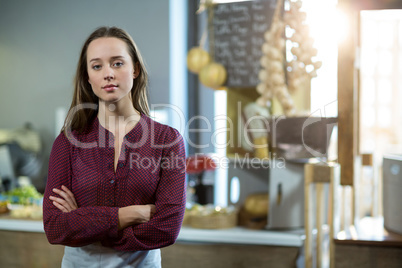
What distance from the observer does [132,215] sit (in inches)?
51.8

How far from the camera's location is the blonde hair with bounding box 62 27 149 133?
1.35m

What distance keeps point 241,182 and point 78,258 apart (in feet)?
4.99

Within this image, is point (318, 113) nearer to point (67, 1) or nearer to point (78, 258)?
point (78, 258)

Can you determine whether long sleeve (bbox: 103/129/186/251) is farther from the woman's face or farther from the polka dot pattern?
the woman's face

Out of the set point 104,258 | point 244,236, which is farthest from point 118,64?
point 244,236

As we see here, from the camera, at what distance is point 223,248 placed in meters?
2.52

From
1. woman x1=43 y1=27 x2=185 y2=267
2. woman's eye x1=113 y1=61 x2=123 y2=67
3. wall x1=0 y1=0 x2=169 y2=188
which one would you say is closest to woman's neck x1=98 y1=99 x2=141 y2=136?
woman x1=43 y1=27 x2=185 y2=267

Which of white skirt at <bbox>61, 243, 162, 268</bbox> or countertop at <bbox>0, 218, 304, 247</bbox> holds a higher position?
white skirt at <bbox>61, 243, 162, 268</bbox>

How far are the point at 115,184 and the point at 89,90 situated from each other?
29 cm

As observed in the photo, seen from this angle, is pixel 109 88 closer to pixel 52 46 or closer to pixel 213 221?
pixel 213 221

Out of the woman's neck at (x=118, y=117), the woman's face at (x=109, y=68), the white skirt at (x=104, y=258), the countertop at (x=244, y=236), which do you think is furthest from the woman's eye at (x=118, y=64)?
the countertop at (x=244, y=236)

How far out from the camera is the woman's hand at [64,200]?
136 cm

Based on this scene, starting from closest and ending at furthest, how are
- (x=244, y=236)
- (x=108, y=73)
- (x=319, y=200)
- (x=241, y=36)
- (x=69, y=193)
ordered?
1. (x=108, y=73)
2. (x=69, y=193)
3. (x=319, y=200)
4. (x=244, y=236)
5. (x=241, y=36)

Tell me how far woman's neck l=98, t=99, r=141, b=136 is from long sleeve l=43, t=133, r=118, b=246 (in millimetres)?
128
